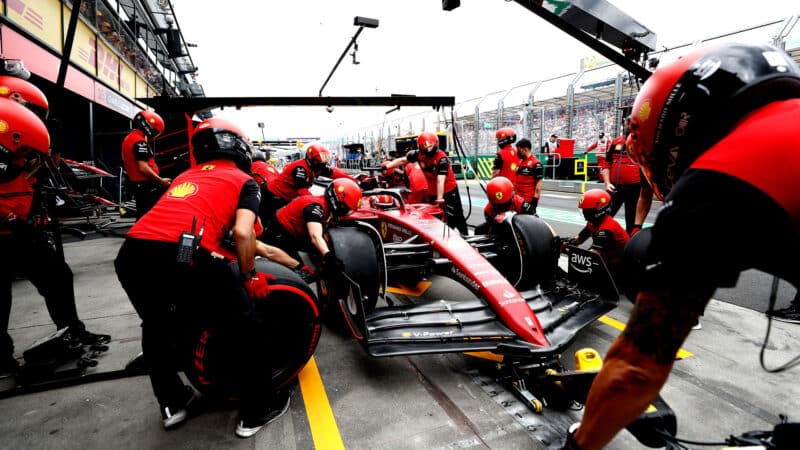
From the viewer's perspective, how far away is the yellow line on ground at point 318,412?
211 cm

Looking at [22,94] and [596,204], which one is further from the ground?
[22,94]

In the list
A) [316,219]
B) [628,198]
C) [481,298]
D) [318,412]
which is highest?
[628,198]

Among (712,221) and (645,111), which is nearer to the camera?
(712,221)

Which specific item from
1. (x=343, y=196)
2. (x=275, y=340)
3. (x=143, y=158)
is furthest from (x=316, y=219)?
(x=143, y=158)

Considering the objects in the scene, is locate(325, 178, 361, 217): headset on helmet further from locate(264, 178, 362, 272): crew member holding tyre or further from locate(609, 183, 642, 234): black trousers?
locate(609, 183, 642, 234): black trousers

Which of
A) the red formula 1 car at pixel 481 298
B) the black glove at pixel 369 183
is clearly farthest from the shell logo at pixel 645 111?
the black glove at pixel 369 183

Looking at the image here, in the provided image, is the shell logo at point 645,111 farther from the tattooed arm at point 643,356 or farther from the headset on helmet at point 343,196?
the headset on helmet at point 343,196

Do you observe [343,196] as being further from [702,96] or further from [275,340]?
[702,96]

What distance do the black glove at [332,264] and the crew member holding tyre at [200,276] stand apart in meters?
0.77

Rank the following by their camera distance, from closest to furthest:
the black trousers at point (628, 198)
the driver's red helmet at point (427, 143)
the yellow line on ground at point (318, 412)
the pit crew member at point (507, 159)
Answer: the yellow line on ground at point (318, 412) → the black trousers at point (628, 198) → the pit crew member at point (507, 159) → the driver's red helmet at point (427, 143)

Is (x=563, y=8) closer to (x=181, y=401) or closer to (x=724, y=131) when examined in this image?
(x=724, y=131)

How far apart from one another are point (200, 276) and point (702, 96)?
7.30 ft

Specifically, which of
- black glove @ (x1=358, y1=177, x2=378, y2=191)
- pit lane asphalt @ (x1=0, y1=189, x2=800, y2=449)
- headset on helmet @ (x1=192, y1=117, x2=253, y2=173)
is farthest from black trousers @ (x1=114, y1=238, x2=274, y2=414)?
black glove @ (x1=358, y1=177, x2=378, y2=191)

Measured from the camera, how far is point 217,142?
92.1 inches
